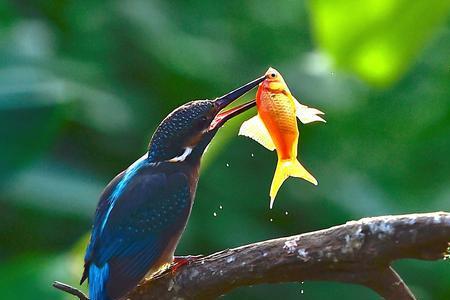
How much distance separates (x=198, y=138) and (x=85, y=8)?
267 cm

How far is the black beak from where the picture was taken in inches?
92.6

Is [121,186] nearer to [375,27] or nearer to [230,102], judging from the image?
[230,102]

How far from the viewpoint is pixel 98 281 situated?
7.50 feet

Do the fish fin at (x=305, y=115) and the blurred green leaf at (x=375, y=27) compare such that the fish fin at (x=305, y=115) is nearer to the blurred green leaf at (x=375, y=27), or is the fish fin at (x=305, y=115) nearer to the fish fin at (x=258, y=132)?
the fish fin at (x=258, y=132)

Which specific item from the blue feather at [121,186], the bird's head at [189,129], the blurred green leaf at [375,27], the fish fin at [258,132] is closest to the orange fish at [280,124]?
the fish fin at [258,132]

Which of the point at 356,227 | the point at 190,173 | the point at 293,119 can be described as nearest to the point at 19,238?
the point at 190,173

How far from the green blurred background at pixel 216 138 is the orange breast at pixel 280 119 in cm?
130

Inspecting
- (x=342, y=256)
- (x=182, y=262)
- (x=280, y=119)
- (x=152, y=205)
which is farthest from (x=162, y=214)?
(x=342, y=256)

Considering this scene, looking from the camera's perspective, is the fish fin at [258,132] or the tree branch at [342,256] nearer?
the tree branch at [342,256]

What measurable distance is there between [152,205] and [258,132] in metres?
0.30

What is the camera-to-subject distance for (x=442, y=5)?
4.06ft

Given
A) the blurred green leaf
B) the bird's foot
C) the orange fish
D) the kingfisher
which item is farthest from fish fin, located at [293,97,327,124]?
the blurred green leaf

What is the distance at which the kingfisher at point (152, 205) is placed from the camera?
232cm

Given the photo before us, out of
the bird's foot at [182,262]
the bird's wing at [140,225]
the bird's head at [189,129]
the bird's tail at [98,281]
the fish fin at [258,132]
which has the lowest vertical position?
the bird's foot at [182,262]
